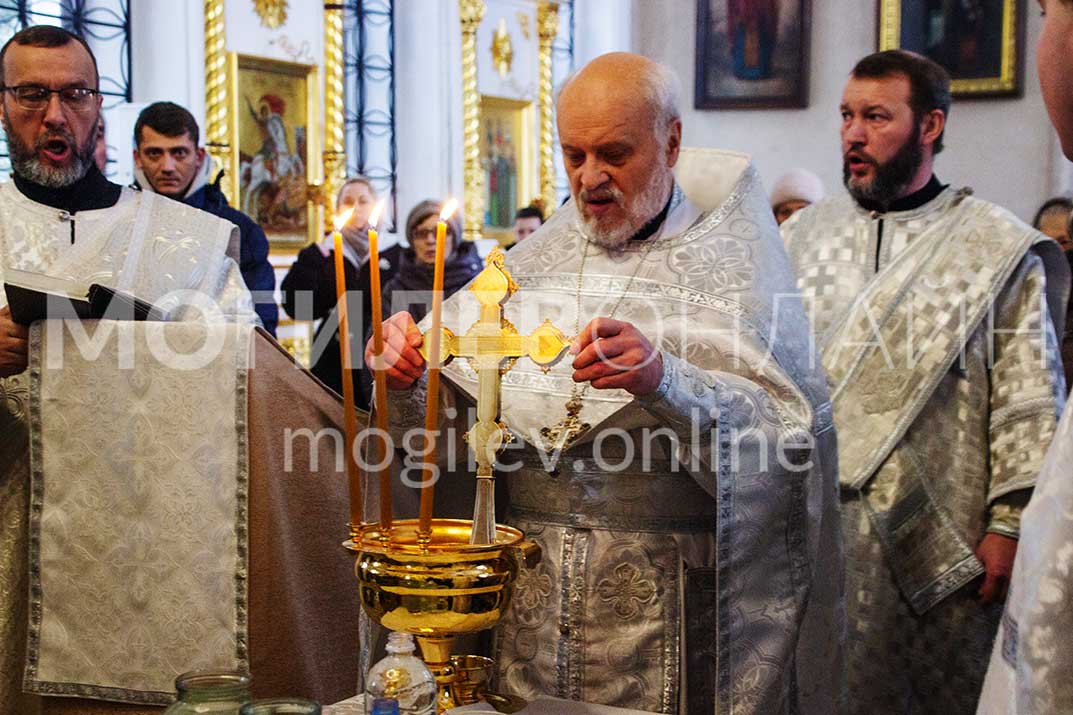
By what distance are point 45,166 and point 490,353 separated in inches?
67.7

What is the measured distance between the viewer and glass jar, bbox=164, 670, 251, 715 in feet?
5.31

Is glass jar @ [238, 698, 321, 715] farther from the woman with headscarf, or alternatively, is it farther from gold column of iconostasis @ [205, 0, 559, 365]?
gold column of iconostasis @ [205, 0, 559, 365]

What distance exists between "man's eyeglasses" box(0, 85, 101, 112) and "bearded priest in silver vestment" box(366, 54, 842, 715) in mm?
1022

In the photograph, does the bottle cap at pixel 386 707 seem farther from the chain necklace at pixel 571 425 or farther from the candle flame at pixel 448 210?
the chain necklace at pixel 571 425

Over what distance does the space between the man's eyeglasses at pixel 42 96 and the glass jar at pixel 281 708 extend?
187 centimetres

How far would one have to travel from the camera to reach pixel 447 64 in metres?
10.4

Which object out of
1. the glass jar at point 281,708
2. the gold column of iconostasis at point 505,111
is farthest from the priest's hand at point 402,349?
the gold column of iconostasis at point 505,111

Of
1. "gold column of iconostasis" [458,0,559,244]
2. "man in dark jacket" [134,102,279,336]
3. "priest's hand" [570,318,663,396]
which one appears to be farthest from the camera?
"gold column of iconostasis" [458,0,559,244]

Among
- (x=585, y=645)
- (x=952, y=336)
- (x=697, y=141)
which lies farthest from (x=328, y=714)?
(x=697, y=141)

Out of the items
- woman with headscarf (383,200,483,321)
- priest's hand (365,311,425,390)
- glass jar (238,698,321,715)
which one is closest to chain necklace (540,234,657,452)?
priest's hand (365,311,425,390)

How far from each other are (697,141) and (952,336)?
8929 mm

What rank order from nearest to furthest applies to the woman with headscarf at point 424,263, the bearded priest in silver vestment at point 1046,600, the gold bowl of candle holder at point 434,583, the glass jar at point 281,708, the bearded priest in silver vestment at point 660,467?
the bearded priest in silver vestment at point 1046,600 → the glass jar at point 281,708 → the gold bowl of candle holder at point 434,583 → the bearded priest in silver vestment at point 660,467 → the woman with headscarf at point 424,263

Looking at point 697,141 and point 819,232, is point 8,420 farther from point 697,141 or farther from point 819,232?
point 697,141

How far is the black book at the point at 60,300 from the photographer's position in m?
2.65
